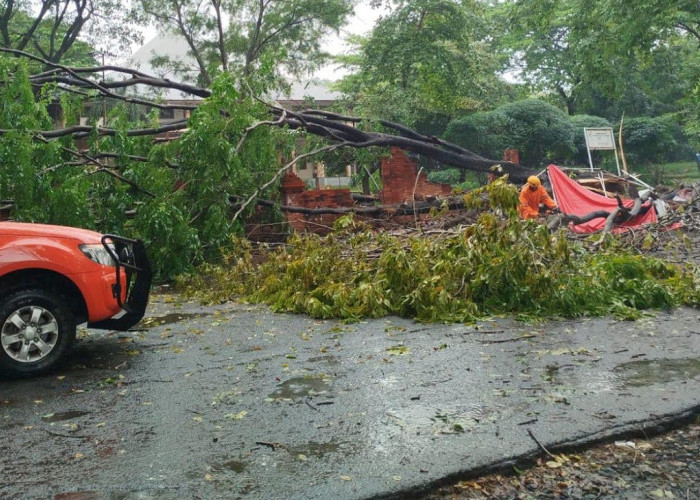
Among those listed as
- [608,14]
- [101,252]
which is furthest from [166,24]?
[101,252]

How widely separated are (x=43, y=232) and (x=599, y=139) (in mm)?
16075

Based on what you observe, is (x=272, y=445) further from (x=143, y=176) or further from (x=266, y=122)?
(x=266, y=122)

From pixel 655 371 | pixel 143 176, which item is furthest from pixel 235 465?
pixel 143 176

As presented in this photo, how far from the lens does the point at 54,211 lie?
10.2m

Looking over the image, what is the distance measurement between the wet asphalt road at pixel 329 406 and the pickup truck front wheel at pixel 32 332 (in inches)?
5.9

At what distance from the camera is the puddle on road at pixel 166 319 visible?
303 inches

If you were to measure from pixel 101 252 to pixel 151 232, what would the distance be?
425 cm

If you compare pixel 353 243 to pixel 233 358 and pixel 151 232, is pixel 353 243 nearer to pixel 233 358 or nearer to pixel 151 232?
pixel 151 232

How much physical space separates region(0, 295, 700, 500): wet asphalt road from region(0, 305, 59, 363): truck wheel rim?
0.72 feet

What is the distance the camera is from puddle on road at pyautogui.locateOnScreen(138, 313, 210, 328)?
7.69m

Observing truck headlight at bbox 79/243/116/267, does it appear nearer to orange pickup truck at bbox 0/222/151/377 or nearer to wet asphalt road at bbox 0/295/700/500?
orange pickup truck at bbox 0/222/151/377

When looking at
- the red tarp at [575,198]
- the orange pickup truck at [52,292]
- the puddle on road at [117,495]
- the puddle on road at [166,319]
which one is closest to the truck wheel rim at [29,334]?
the orange pickup truck at [52,292]

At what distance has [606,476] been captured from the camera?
11.2 feet

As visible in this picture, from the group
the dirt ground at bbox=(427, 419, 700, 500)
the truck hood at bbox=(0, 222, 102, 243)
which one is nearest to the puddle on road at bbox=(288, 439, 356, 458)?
the dirt ground at bbox=(427, 419, 700, 500)
